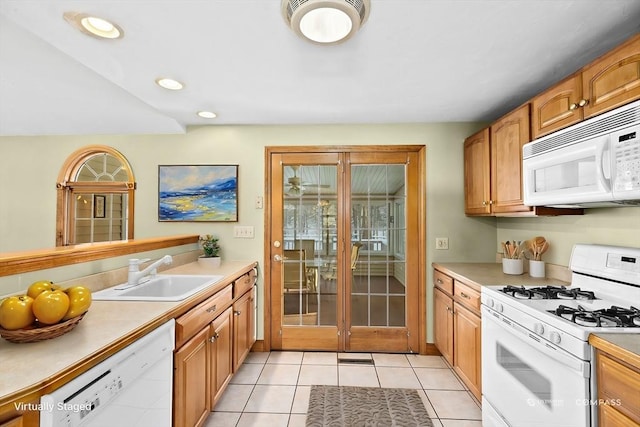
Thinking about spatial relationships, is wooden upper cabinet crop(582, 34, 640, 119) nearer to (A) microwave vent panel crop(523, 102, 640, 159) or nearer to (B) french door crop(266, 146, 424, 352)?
(A) microwave vent panel crop(523, 102, 640, 159)

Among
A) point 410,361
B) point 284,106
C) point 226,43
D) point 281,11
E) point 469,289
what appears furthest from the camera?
point 410,361

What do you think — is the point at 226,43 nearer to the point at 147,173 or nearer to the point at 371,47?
the point at 371,47

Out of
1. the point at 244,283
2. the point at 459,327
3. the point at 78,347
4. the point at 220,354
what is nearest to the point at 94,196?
the point at 244,283

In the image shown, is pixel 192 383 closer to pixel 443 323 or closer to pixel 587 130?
pixel 443 323

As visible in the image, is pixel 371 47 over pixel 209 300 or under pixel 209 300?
over

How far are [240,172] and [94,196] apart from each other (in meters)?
1.84

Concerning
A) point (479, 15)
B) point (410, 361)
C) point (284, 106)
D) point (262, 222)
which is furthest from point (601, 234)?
point (262, 222)

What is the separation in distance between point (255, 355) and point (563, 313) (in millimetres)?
2464

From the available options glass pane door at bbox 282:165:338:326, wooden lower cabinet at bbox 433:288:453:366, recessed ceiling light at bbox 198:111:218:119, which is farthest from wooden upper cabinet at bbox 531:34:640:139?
recessed ceiling light at bbox 198:111:218:119

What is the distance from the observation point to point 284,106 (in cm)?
251

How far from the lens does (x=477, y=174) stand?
2613 millimetres

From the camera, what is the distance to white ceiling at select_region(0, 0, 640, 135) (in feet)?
4.48

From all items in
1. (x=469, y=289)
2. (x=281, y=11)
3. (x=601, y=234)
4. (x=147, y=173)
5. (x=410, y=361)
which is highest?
(x=281, y=11)

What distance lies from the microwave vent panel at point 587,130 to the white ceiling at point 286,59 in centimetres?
47
